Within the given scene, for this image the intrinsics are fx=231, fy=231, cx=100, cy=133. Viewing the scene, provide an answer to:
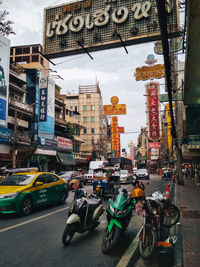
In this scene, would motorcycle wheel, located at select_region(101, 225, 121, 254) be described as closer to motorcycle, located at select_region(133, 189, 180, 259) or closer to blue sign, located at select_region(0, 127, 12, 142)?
motorcycle, located at select_region(133, 189, 180, 259)

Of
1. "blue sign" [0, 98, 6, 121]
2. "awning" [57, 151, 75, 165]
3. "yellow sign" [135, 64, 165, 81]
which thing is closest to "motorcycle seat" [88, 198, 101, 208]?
"yellow sign" [135, 64, 165, 81]

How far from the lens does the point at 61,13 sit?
1065cm

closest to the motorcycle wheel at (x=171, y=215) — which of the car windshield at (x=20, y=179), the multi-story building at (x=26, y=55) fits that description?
the car windshield at (x=20, y=179)

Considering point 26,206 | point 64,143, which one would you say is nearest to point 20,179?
point 26,206

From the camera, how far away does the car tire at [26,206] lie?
826 cm

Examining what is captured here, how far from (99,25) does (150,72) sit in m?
10.1

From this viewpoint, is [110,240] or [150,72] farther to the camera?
[150,72]

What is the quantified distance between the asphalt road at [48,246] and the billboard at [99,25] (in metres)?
6.92

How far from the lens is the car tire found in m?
8.26

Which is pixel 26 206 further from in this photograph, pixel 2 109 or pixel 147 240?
pixel 2 109

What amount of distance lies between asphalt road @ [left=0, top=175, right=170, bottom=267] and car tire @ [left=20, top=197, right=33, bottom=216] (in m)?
0.61

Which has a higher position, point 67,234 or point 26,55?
point 26,55

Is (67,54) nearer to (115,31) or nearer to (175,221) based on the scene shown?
(115,31)

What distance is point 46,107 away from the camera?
31719 mm
